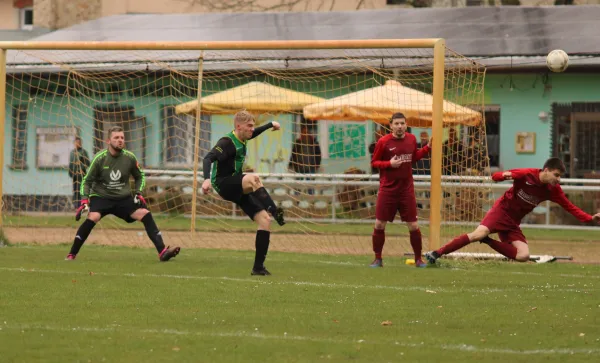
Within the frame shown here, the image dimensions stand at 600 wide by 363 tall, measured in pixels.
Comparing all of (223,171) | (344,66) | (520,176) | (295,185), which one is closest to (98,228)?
(295,185)

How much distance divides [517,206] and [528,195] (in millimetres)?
223

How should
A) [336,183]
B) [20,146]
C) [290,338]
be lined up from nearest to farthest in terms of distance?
[290,338] < [336,183] < [20,146]

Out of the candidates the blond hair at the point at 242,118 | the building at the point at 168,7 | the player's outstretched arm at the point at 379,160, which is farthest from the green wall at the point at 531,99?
the blond hair at the point at 242,118

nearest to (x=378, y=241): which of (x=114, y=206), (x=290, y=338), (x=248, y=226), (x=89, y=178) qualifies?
(x=114, y=206)

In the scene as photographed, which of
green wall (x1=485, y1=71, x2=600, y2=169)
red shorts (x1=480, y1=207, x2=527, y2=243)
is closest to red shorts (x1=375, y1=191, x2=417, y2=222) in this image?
red shorts (x1=480, y1=207, x2=527, y2=243)

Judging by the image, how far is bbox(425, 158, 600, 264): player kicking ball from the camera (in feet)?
40.5

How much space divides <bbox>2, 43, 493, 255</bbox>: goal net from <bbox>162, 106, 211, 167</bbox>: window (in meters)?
Answer: 0.05

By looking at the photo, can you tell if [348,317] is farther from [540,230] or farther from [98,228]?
[540,230]

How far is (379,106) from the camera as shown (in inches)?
788

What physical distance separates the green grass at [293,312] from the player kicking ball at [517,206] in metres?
0.33

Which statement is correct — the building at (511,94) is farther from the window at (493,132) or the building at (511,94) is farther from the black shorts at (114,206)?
the black shorts at (114,206)

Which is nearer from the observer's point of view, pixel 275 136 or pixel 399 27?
pixel 275 136

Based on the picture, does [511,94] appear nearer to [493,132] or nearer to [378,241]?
[493,132]

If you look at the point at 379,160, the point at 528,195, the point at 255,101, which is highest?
the point at 255,101
